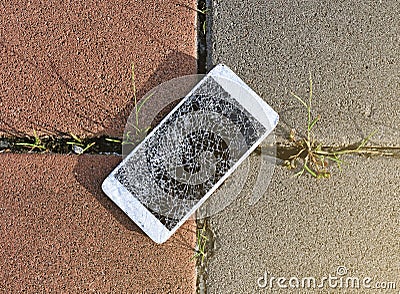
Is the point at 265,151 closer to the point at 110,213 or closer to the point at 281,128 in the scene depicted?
the point at 281,128

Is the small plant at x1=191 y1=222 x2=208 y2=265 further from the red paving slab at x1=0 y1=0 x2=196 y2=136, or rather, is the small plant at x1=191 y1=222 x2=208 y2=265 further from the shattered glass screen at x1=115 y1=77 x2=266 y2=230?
the red paving slab at x1=0 y1=0 x2=196 y2=136

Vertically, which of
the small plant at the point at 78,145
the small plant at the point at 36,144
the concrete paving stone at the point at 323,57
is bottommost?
the small plant at the point at 36,144

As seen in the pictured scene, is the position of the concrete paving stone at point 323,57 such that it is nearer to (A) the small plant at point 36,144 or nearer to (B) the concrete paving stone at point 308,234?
(B) the concrete paving stone at point 308,234

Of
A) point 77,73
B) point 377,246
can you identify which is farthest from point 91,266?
point 377,246

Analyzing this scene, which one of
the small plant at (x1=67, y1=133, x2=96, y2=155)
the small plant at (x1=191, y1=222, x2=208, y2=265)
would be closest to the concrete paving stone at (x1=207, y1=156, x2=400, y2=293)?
the small plant at (x1=191, y1=222, x2=208, y2=265)

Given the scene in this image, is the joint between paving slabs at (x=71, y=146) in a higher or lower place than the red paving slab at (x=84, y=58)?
lower

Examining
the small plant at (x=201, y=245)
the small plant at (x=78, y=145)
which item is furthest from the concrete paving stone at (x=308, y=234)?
the small plant at (x=78, y=145)

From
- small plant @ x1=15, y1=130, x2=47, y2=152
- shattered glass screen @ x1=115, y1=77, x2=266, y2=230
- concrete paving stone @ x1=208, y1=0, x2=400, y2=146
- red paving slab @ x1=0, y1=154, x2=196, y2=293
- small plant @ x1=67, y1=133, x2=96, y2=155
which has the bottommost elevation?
red paving slab @ x1=0, y1=154, x2=196, y2=293

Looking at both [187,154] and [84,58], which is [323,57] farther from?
[84,58]
